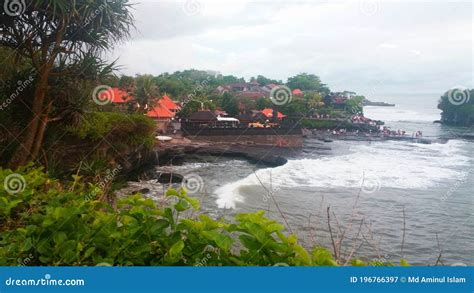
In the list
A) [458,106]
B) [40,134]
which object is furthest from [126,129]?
[458,106]

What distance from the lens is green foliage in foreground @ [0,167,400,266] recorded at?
1.30 m

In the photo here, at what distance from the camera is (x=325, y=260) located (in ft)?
4.25

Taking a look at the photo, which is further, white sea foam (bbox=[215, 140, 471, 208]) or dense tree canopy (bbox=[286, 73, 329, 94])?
white sea foam (bbox=[215, 140, 471, 208])

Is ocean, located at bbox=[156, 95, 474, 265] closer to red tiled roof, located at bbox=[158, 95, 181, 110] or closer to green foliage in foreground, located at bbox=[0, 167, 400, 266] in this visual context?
red tiled roof, located at bbox=[158, 95, 181, 110]

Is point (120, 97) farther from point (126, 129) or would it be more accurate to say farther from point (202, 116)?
point (202, 116)

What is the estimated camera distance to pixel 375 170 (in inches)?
467

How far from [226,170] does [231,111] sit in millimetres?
4365

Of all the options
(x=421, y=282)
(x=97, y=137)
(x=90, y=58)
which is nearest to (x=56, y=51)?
(x=90, y=58)

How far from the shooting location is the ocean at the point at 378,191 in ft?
28.1

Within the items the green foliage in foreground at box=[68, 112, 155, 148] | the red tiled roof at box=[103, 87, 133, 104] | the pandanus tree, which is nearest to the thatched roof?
the green foliage in foreground at box=[68, 112, 155, 148]

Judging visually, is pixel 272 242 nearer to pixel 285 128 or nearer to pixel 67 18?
pixel 67 18

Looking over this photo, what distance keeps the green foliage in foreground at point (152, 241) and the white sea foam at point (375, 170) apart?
8375 millimetres

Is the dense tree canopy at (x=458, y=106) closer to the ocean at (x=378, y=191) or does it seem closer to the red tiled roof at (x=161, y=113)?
the ocean at (x=378, y=191)

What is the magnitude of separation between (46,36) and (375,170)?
10057 mm
